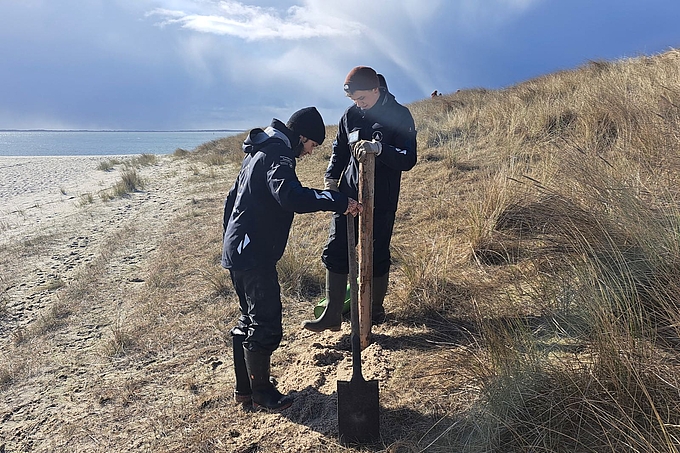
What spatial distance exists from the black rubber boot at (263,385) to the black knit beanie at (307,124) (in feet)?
4.28

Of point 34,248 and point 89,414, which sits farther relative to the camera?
point 34,248

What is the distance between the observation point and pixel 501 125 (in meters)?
8.72

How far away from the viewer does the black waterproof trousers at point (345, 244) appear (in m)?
3.26

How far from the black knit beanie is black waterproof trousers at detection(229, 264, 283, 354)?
79 cm

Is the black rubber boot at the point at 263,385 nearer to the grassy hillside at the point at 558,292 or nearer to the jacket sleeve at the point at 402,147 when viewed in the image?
the grassy hillside at the point at 558,292

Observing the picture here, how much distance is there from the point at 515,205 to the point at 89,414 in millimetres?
3799

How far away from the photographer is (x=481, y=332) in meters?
2.66

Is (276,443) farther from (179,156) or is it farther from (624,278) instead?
(179,156)

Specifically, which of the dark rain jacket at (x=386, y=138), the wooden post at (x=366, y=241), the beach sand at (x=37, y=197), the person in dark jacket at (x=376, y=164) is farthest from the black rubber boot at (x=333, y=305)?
the beach sand at (x=37, y=197)

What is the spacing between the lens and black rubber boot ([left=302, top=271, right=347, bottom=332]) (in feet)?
11.1

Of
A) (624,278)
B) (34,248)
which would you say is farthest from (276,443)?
(34,248)

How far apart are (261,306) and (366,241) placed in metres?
0.73

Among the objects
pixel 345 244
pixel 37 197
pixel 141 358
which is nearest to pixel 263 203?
pixel 345 244

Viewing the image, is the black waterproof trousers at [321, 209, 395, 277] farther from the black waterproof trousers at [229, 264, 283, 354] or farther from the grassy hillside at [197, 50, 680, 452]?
the black waterproof trousers at [229, 264, 283, 354]
